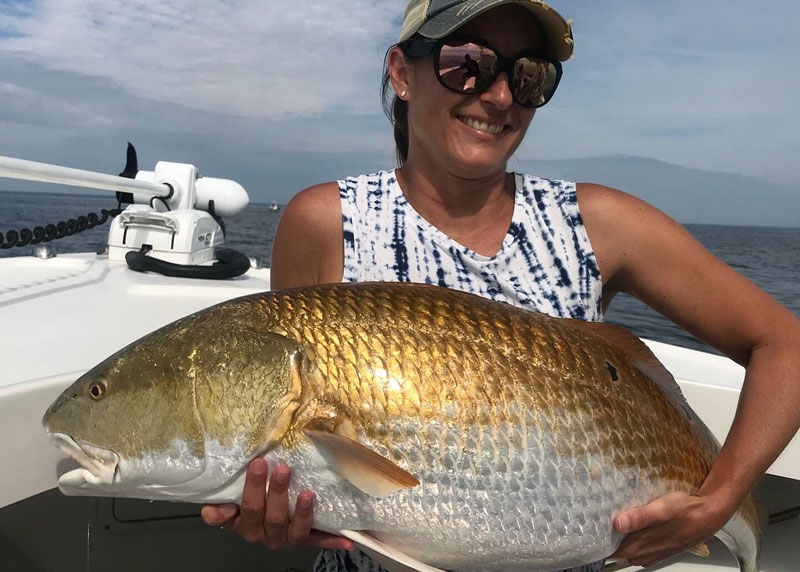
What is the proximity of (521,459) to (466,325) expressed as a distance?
0.34 metres

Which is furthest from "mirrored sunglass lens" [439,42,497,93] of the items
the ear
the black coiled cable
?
the black coiled cable

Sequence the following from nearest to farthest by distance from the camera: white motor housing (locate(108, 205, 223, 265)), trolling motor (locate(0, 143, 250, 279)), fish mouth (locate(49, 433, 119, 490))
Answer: fish mouth (locate(49, 433, 119, 490)), trolling motor (locate(0, 143, 250, 279)), white motor housing (locate(108, 205, 223, 265))

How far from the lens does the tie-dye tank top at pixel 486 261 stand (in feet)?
6.14

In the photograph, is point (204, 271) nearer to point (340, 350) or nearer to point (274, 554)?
Result: point (274, 554)

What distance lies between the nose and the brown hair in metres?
0.46

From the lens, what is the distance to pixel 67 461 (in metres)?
1.76

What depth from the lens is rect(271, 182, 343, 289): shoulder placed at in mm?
1897

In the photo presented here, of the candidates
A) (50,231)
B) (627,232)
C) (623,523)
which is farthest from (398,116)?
(50,231)

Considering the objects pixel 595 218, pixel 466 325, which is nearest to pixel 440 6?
pixel 595 218

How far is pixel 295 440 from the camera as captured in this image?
141 centimetres

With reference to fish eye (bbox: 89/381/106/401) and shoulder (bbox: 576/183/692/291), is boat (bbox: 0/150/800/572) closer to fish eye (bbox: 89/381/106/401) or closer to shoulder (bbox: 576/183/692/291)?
fish eye (bbox: 89/381/106/401)

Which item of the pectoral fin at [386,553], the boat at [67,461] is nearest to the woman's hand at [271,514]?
the pectoral fin at [386,553]

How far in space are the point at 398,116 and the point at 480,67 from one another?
557 mm

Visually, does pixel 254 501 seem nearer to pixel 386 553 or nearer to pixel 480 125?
pixel 386 553
